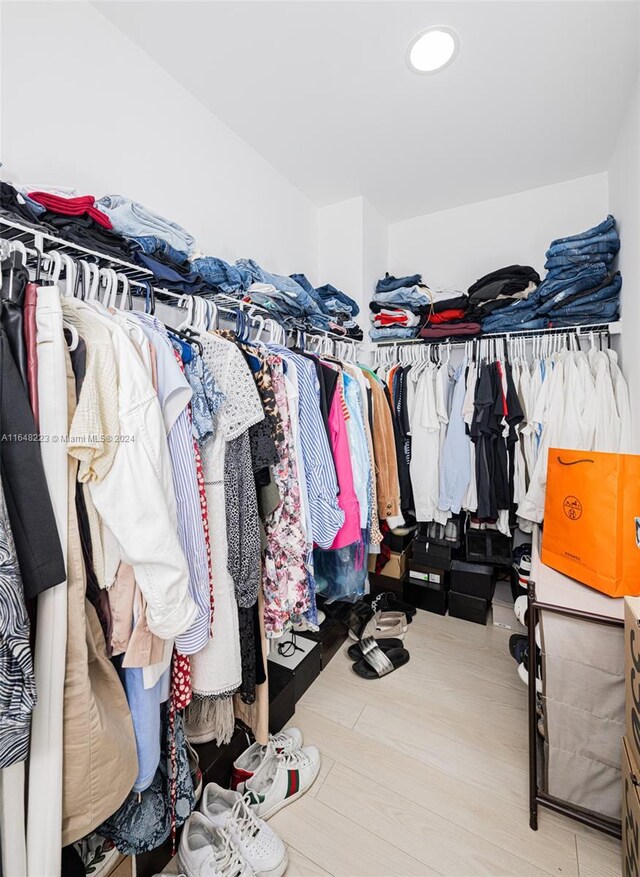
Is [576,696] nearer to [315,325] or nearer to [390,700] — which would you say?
[390,700]

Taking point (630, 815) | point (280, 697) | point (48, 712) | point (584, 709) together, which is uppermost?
point (48, 712)

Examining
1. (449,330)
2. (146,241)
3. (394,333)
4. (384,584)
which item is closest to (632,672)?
(384,584)

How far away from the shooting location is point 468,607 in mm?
2305

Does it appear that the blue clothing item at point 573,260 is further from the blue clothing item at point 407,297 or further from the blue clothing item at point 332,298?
the blue clothing item at point 332,298

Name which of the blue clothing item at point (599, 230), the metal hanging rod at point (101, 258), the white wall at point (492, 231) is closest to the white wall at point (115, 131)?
the metal hanging rod at point (101, 258)

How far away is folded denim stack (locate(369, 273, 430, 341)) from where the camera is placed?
2.53 meters

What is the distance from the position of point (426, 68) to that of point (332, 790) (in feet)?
9.23

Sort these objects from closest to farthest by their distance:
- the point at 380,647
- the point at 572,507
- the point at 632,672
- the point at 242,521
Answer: the point at 632,672 → the point at 242,521 → the point at 572,507 → the point at 380,647

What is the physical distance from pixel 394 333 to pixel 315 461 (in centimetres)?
160

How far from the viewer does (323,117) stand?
1.78 meters

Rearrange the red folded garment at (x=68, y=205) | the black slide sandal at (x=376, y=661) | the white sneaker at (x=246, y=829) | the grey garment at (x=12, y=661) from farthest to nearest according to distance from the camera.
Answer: the black slide sandal at (x=376, y=661) → the white sneaker at (x=246, y=829) → the red folded garment at (x=68, y=205) → the grey garment at (x=12, y=661)

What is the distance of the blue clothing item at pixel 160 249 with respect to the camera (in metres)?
1.11

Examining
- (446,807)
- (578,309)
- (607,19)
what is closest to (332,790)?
(446,807)

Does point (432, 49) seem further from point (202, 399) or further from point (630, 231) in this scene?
point (202, 399)
